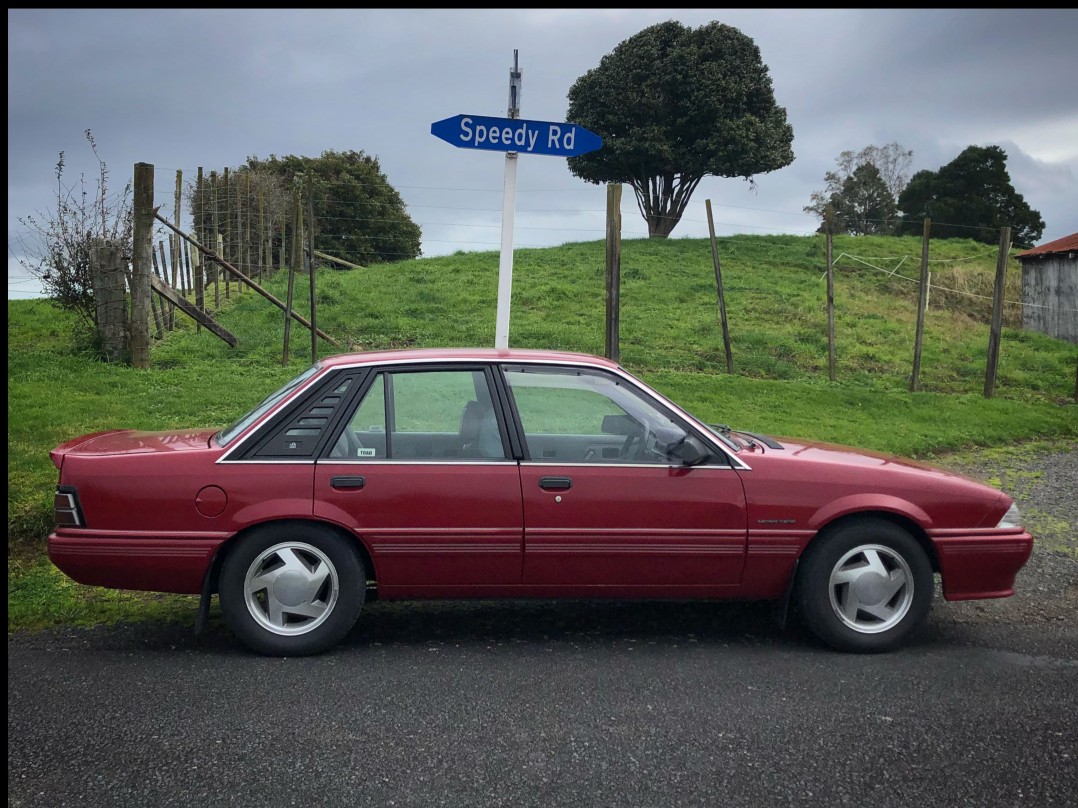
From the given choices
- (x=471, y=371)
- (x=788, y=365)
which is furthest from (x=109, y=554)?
(x=788, y=365)

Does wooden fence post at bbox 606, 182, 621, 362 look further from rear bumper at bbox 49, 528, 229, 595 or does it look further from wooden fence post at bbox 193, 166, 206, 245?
wooden fence post at bbox 193, 166, 206, 245

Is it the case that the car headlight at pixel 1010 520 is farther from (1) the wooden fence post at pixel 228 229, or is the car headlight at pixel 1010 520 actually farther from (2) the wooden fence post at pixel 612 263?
(1) the wooden fence post at pixel 228 229

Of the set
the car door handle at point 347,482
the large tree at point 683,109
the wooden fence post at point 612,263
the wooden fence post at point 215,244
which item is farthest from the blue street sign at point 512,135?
the large tree at point 683,109

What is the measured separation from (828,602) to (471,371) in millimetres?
2174

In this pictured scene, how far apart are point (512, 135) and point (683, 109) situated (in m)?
31.5

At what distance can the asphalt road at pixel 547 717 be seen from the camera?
3.44 m

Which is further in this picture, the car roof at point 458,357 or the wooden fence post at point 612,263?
the wooden fence post at point 612,263

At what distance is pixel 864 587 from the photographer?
4.99m

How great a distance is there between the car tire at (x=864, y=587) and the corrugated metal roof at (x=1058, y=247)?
2364 centimetres

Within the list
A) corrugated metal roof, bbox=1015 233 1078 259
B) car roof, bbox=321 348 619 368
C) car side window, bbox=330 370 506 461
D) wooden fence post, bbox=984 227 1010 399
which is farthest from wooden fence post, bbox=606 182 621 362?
corrugated metal roof, bbox=1015 233 1078 259

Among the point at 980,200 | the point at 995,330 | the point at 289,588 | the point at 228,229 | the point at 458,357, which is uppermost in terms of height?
the point at 980,200

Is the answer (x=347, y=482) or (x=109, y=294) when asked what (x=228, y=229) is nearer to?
(x=109, y=294)

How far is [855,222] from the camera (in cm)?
5675

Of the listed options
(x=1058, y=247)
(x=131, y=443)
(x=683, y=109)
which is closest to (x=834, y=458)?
(x=131, y=443)
